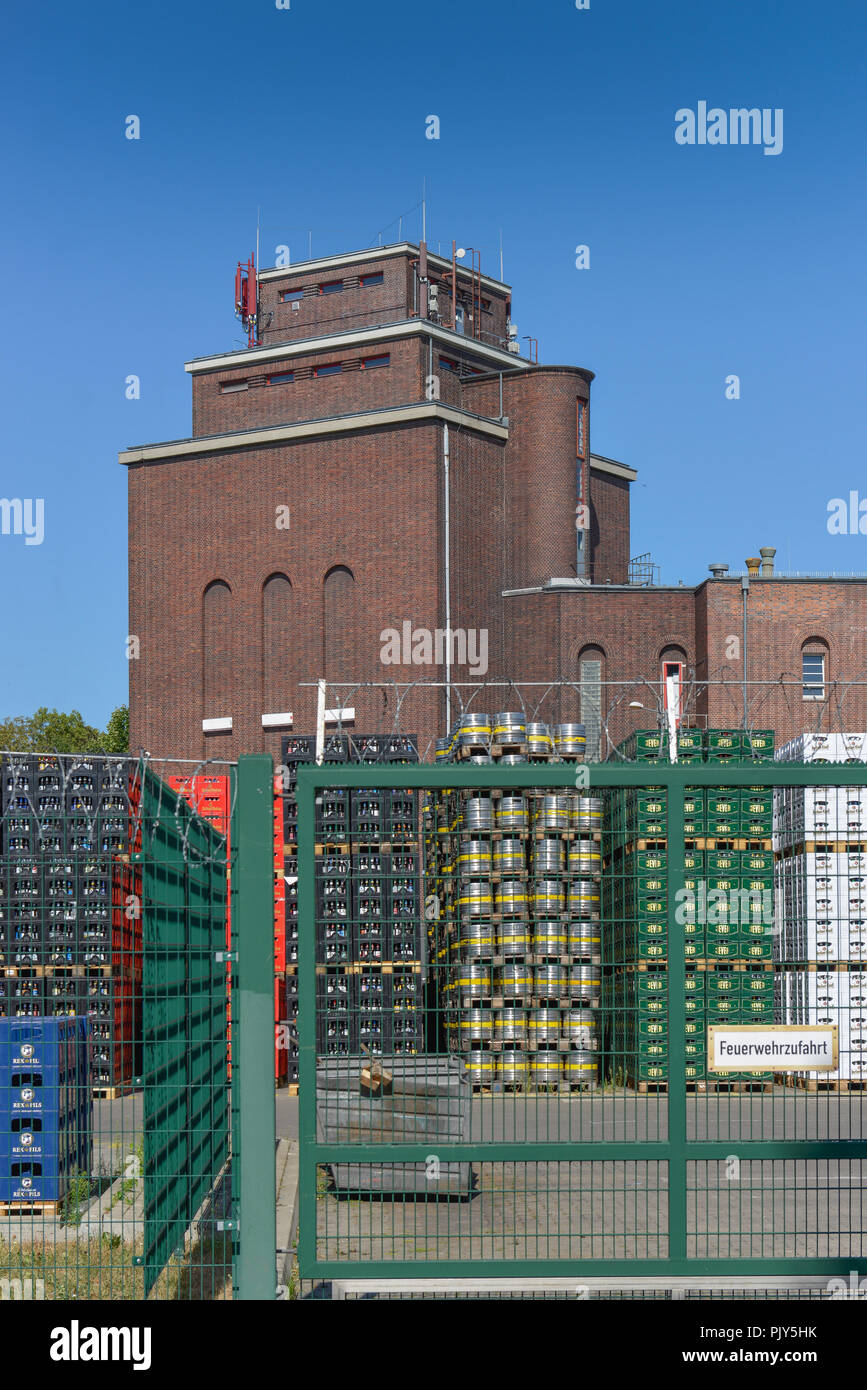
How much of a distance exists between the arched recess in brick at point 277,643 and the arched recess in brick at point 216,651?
1.28 m

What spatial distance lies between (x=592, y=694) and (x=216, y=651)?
41.9 ft

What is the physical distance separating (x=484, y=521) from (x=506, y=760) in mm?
27995

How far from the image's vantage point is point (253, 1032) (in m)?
6.54

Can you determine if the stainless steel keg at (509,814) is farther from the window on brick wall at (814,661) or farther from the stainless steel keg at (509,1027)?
the window on brick wall at (814,661)

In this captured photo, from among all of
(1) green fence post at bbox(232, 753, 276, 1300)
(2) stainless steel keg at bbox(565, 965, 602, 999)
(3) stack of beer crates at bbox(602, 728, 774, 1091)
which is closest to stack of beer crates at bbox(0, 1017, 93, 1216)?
(2) stainless steel keg at bbox(565, 965, 602, 999)

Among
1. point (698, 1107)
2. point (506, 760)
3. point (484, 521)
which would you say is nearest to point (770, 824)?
point (506, 760)

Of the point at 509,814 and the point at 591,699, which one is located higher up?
the point at 591,699

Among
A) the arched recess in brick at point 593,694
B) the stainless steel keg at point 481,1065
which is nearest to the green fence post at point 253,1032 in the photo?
the stainless steel keg at point 481,1065

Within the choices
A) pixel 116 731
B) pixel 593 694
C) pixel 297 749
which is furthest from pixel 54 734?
pixel 297 749

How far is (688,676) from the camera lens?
44.8 m

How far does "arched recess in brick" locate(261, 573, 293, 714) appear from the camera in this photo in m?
46.7

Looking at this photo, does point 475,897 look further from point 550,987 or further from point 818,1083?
point 818,1083

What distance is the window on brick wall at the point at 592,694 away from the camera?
4136 centimetres
